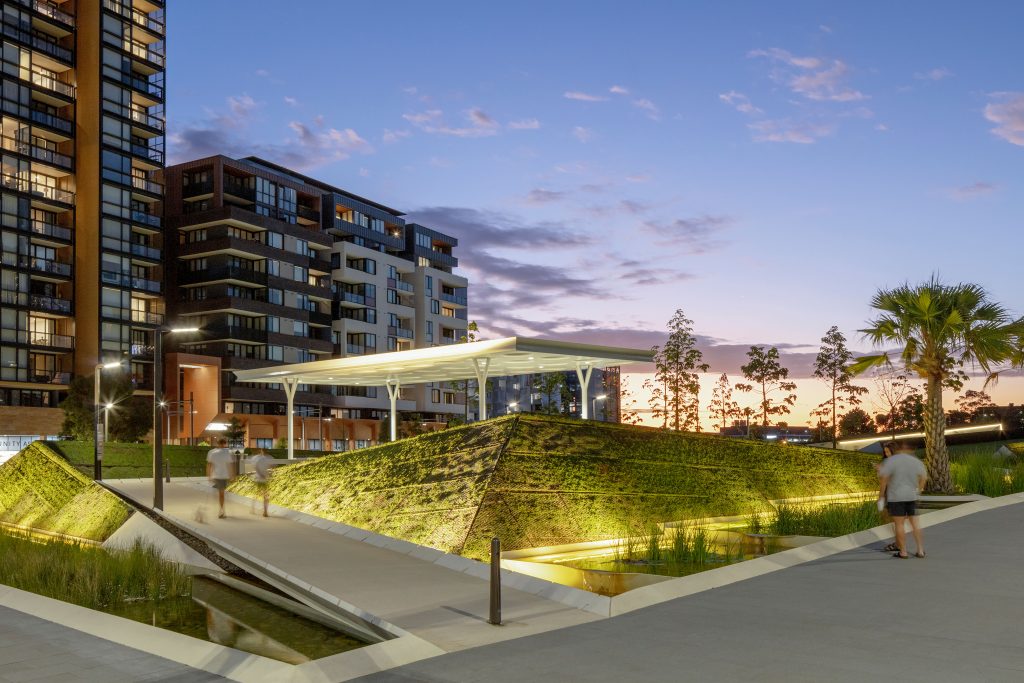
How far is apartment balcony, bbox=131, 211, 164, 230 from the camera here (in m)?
69.5

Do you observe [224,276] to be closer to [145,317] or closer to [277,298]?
[277,298]

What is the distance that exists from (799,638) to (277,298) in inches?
2923

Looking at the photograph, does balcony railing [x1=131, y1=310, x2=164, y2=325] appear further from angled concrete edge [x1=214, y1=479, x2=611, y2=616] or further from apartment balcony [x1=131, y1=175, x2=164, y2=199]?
angled concrete edge [x1=214, y1=479, x2=611, y2=616]

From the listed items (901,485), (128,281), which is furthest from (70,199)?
(901,485)

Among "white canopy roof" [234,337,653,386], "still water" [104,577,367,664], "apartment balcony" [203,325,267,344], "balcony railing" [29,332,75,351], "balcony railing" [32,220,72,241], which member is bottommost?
"still water" [104,577,367,664]

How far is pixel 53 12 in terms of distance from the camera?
66062 millimetres

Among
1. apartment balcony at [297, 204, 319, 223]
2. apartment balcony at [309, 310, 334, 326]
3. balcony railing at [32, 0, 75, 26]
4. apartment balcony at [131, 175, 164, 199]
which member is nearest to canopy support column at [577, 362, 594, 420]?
apartment balcony at [131, 175, 164, 199]

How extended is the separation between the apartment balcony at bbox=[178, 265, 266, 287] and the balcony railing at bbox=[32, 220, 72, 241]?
41.0ft

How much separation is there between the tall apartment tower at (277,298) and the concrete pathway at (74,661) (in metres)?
57.8

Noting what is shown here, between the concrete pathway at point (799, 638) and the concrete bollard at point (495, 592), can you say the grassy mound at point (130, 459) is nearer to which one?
the concrete bollard at point (495, 592)

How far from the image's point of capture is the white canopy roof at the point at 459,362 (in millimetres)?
27969

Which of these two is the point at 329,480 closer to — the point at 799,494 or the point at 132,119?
the point at 799,494

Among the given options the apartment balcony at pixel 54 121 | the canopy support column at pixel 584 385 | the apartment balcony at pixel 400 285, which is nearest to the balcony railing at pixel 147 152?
the apartment balcony at pixel 54 121

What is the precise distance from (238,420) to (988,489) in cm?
5786
